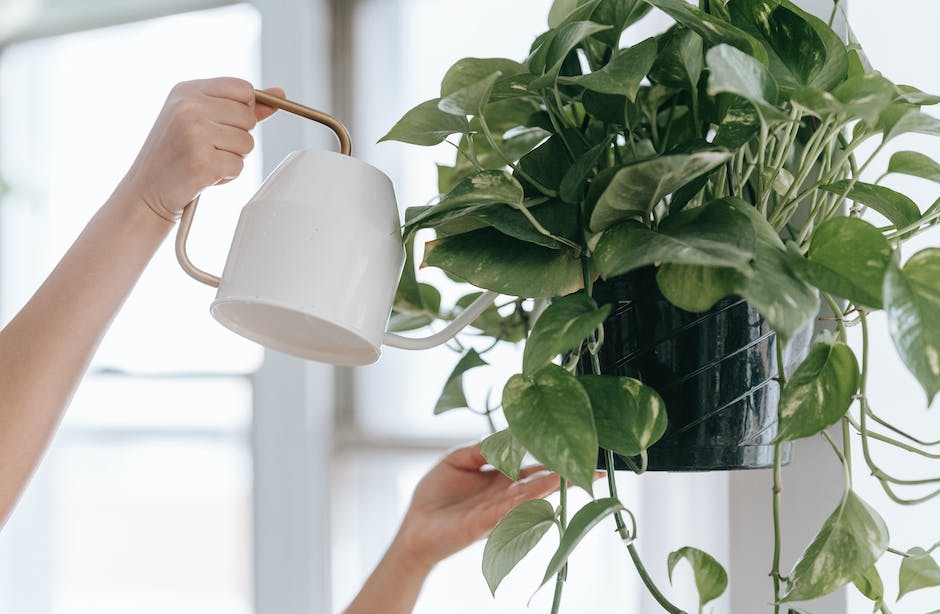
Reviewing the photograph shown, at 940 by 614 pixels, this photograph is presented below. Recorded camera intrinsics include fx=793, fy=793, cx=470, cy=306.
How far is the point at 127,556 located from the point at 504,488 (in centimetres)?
145

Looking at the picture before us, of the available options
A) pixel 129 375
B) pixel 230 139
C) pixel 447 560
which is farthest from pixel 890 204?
pixel 129 375

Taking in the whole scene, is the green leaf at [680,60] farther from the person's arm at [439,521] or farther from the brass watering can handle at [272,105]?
the person's arm at [439,521]

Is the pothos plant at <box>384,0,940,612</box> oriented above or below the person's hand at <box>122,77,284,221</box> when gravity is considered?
below

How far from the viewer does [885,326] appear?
0.75 m

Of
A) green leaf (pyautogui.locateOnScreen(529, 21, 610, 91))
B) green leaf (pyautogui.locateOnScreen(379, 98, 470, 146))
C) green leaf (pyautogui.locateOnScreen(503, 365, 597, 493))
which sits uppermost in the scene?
green leaf (pyautogui.locateOnScreen(529, 21, 610, 91))

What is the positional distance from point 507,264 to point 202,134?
0.28 m

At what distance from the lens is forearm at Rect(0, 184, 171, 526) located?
70 centimetres

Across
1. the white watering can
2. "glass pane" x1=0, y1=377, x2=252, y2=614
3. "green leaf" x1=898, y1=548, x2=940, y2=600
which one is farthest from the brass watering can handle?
"glass pane" x1=0, y1=377, x2=252, y2=614

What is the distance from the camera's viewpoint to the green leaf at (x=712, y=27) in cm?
38

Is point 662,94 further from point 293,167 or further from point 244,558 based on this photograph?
point 244,558

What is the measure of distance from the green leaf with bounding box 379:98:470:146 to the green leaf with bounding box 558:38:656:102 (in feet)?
0.32

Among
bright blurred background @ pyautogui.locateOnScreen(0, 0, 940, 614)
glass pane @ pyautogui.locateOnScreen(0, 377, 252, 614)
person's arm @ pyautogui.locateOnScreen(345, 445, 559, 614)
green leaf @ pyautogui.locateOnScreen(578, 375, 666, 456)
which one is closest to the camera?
green leaf @ pyautogui.locateOnScreen(578, 375, 666, 456)

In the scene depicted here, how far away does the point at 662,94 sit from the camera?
19.5 inches

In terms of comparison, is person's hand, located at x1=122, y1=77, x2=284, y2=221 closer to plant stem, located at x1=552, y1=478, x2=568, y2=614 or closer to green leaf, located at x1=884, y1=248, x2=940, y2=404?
plant stem, located at x1=552, y1=478, x2=568, y2=614
